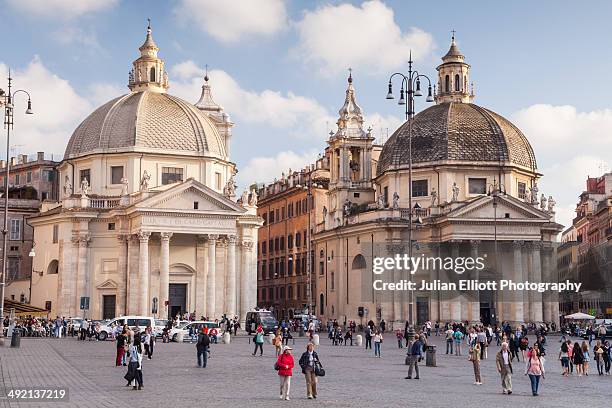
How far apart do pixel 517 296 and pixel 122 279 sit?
30.2 m

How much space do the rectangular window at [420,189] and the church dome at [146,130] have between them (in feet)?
52.7

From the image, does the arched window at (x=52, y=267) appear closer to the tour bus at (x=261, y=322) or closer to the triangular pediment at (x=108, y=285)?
the triangular pediment at (x=108, y=285)

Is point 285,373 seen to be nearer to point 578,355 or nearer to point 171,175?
point 578,355

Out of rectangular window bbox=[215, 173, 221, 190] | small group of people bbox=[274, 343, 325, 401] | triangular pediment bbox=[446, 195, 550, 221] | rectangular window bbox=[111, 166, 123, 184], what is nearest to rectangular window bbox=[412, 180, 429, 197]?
triangular pediment bbox=[446, 195, 550, 221]

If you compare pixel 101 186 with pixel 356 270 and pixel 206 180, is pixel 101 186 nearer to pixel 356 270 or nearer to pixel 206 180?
pixel 206 180

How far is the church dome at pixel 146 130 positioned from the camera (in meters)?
73.9

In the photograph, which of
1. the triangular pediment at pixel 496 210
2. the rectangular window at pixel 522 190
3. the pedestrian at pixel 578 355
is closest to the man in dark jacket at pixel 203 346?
the pedestrian at pixel 578 355

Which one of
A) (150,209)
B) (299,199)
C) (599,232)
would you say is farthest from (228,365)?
(599,232)

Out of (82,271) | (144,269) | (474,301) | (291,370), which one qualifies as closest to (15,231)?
(82,271)

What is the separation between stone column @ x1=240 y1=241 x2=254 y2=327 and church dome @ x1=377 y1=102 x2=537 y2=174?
1477cm

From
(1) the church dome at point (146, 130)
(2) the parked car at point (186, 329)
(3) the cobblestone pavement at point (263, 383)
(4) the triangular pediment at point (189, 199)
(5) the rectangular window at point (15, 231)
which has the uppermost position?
(1) the church dome at point (146, 130)

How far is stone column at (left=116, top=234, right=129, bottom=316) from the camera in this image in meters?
70.0

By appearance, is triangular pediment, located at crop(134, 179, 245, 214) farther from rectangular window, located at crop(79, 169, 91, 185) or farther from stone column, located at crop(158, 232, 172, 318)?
rectangular window, located at crop(79, 169, 91, 185)

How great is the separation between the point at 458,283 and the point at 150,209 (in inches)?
995
